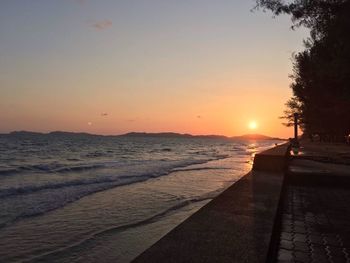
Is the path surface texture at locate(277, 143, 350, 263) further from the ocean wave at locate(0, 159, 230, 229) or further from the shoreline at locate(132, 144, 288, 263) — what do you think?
the ocean wave at locate(0, 159, 230, 229)

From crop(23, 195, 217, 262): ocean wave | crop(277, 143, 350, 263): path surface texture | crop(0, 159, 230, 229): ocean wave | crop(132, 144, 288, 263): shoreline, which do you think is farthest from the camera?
crop(0, 159, 230, 229): ocean wave

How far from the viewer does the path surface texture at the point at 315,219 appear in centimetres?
517

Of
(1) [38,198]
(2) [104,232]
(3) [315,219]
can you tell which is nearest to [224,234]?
(3) [315,219]

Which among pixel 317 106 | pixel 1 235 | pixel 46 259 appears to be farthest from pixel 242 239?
pixel 317 106

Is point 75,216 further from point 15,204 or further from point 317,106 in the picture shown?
point 317,106

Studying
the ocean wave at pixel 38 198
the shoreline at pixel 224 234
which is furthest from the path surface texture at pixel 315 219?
the ocean wave at pixel 38 198

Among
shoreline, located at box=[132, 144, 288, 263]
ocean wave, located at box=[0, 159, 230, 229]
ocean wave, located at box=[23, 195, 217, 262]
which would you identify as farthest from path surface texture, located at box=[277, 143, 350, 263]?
ocean wave, located at box=[0, 159, 230, 229]

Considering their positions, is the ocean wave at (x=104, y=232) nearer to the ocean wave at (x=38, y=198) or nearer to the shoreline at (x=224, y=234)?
the shoreline at (x=224, y=234)

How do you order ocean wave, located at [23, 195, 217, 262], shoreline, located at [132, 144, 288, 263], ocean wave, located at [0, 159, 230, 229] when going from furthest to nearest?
ocean wave, located at [0, 159, 230, 229] < ocean wave, located at [23, 195, 217, 262] < shoreline, located at [132, 144, 288, 263]

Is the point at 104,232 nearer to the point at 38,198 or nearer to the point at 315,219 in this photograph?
the point at 315,219

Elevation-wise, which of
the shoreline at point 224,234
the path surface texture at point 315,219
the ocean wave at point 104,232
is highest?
the shoreline at point 224,234

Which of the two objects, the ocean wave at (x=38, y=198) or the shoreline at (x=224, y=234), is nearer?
the shoreline at (x=224, y=234)

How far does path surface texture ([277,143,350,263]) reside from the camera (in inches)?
203

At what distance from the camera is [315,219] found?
7.35 meters
